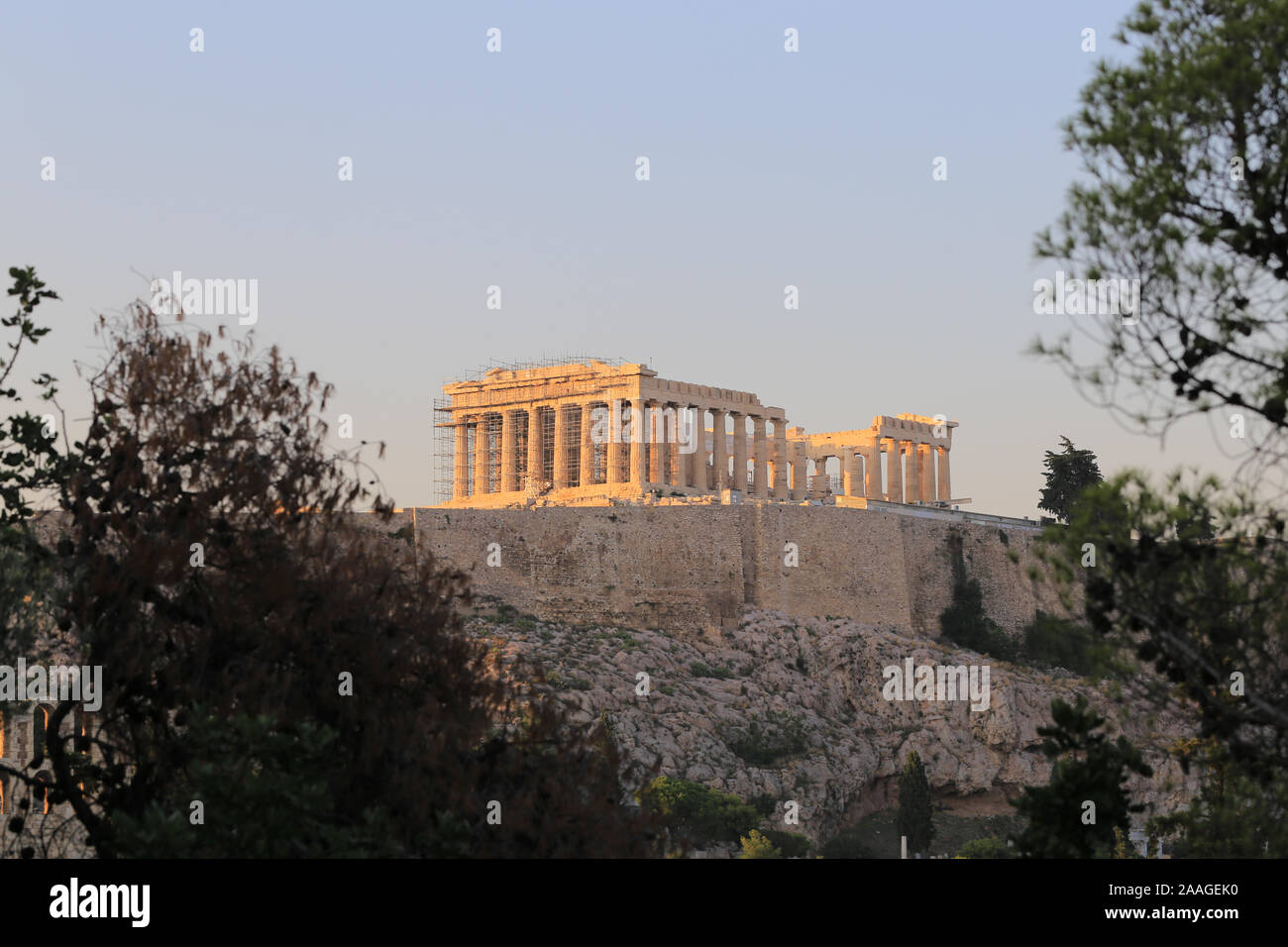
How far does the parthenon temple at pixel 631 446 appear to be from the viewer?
163ft

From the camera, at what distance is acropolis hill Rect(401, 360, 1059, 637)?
41031mm

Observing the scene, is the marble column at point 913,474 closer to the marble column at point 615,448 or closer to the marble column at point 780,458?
the marble column at point 780,458

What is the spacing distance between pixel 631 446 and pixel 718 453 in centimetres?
349

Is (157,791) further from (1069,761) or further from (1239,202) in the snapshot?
(1239,202)

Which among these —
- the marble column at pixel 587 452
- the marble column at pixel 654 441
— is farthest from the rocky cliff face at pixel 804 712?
the marble column at pixel 587 452

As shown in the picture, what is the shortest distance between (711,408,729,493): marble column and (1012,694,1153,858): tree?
126 feet

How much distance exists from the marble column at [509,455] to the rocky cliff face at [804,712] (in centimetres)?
1323

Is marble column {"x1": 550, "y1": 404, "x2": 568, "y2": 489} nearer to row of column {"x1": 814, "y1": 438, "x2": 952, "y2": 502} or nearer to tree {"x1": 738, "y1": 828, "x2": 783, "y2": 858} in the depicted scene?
row of column {"x1": 814, "y1": 438, "x2": 952, "y2": 502}

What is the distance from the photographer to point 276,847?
33.6ft

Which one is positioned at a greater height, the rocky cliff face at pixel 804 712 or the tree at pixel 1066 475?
the tree at pixel 1066 475

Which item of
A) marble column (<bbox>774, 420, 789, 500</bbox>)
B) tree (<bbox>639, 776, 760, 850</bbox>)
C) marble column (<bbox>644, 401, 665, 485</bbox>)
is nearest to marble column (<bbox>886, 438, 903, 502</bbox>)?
marble column (<bbox>774, 420, 789, 500</bbox>)

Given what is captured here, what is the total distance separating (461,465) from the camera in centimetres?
5456
